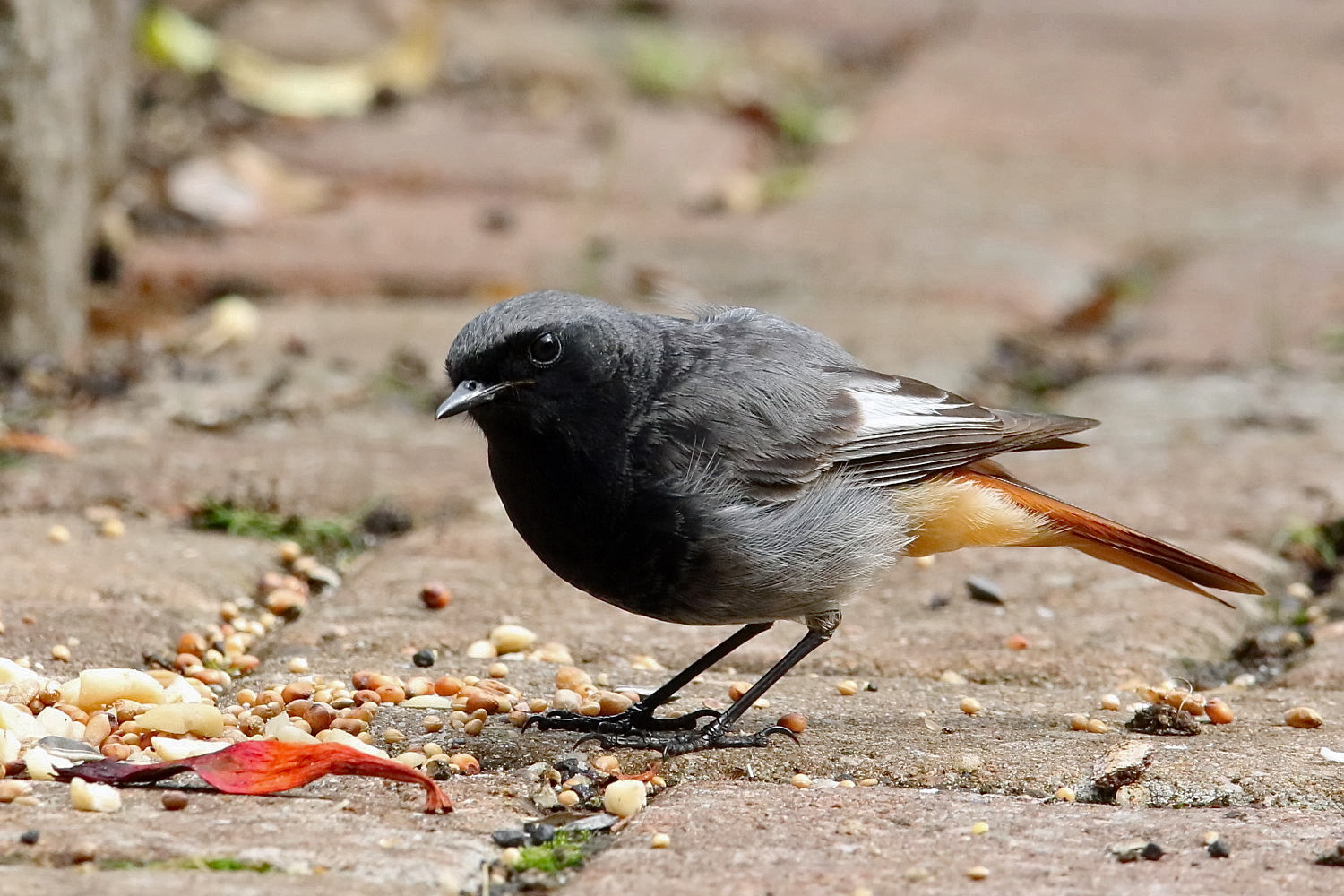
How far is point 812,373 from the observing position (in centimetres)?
395

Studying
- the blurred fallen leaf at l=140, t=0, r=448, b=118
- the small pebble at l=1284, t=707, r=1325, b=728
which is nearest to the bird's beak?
the small pebble at l=1284, t=707, r=1325, b=728

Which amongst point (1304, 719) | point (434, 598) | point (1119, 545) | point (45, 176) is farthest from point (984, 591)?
point (45, 176)

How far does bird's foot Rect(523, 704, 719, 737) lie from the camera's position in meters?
3.41

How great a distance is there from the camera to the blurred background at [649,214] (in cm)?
509

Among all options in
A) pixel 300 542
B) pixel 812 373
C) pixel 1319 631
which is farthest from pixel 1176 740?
pixel 300 542

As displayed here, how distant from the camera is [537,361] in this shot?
3.54 metres

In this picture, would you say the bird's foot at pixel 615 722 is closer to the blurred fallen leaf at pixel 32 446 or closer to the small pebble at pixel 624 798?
the small pebble at pixel 624 798

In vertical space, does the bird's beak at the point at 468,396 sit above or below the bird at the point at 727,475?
above

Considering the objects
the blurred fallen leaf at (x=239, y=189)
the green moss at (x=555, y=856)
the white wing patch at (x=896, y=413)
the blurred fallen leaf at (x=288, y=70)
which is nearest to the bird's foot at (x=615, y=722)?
the green moss at (x=555, y=856)

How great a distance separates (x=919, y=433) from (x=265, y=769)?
1673 mm

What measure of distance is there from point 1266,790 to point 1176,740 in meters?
0.30

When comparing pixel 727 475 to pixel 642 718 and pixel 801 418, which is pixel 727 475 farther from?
pixel 642 718

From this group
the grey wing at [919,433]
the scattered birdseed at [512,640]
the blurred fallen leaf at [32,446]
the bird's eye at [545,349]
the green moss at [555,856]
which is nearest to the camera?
the green moss at [555,856]

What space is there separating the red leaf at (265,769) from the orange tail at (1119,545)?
1548 mm
